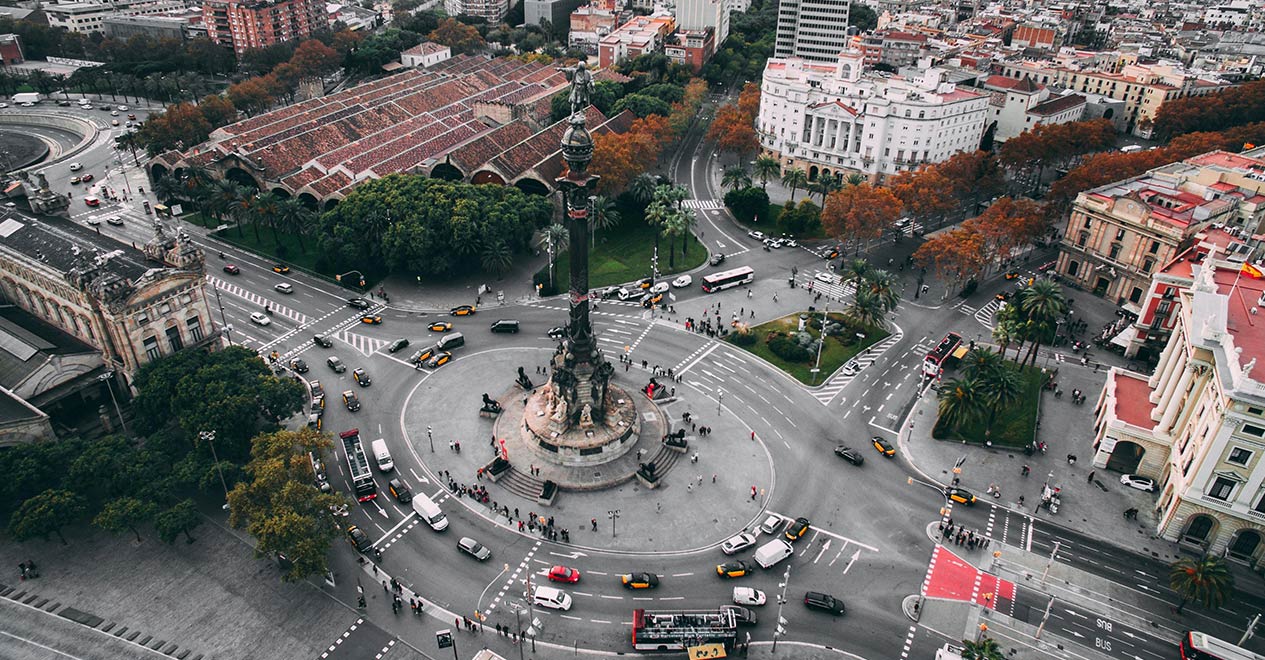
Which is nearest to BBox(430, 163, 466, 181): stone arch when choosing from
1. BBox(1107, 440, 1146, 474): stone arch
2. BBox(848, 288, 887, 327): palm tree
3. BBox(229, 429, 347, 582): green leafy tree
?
BBox(848, 288, 887, 327): palm tree

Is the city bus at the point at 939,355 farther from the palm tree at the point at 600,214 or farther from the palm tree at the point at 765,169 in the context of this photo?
the palm tree at the point at 765,169

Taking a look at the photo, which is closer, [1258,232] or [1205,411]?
[1205,411]

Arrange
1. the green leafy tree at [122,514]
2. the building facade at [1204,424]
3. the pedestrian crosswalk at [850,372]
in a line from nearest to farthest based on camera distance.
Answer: the green leafy tree at [122,514]
the building facade at [1204,424]
the pedestrian crosswalk at [850,372]

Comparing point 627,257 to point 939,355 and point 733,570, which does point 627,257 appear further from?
point 733,570

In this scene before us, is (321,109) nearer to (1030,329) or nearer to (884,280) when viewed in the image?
(884,280)

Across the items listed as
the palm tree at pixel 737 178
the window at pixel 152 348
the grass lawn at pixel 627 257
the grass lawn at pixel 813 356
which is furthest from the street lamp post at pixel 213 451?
the palm tree at pixel 737 178

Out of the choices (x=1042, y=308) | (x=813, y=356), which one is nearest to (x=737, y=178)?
(x=813, y=356)

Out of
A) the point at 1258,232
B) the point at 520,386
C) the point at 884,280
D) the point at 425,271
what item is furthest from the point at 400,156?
the point at 1258,232
